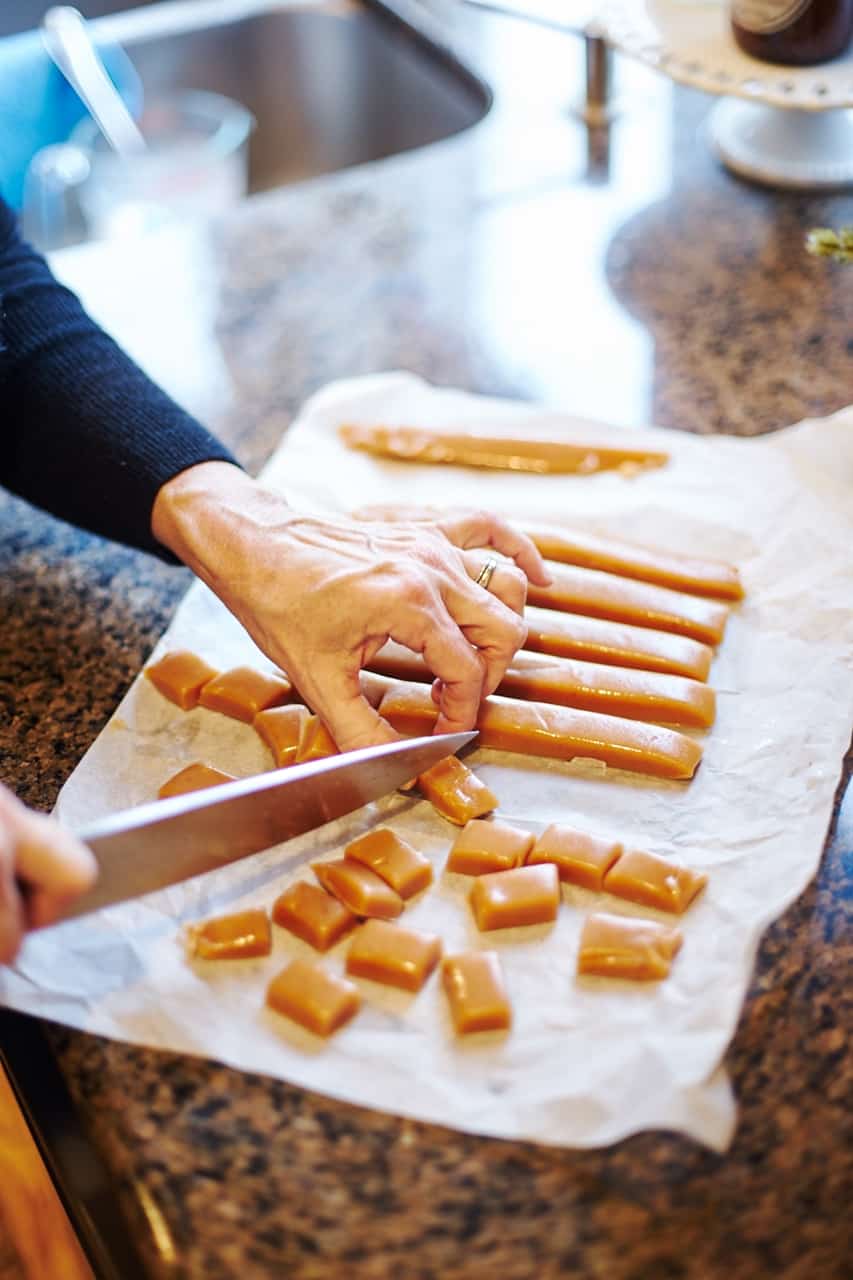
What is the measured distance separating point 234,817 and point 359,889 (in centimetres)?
12

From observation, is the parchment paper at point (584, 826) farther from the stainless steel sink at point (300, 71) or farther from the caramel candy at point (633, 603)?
the stainless steel sink at point (300, 71)

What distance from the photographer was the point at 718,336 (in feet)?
5.51

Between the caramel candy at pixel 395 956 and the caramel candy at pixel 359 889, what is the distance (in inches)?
1.1

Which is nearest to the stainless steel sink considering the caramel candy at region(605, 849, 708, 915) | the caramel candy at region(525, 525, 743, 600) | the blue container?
the blue container

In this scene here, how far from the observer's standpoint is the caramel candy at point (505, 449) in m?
1.51

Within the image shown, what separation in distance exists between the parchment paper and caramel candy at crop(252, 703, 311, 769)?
0.08 feet

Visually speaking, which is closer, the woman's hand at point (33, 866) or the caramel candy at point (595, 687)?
the woman's hand at point (33, 866)

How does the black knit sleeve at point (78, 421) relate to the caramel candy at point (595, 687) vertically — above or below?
above

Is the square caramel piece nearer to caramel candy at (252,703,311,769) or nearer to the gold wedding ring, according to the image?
caramel candy at (252,703,311,769)

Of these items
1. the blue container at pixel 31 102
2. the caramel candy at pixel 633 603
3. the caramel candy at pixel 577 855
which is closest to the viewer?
the caramel candy at pixel 577 855

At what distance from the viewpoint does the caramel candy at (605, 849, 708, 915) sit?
40.7 inches

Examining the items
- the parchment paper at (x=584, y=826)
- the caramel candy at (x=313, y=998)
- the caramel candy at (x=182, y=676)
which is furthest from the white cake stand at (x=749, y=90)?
the caramel candy at (x=313, y=998)

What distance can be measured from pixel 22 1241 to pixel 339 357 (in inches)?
45.0

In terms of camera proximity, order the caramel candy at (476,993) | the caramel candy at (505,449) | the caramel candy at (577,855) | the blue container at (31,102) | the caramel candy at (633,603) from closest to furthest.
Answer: the caramel candy at (476,993) < the caramel candy at (577,855) < the caramel candy at (633,603) < the caramel candy at (505,449) < the blue container at (31,102)
